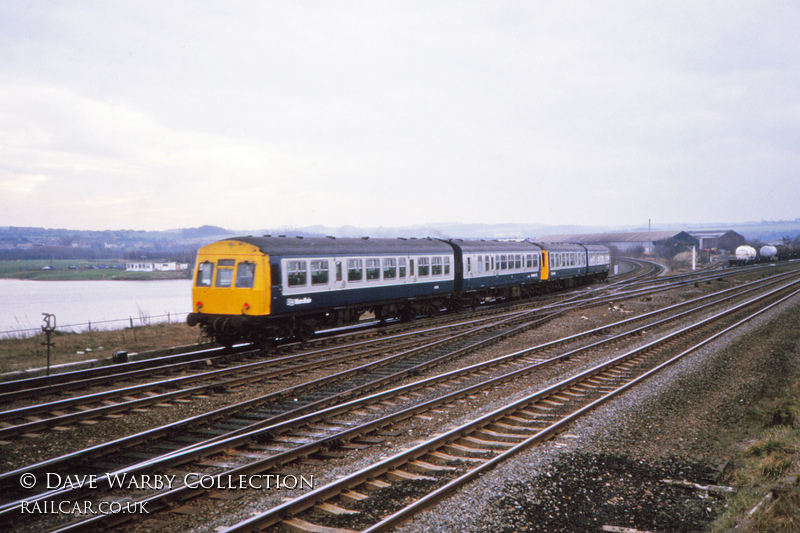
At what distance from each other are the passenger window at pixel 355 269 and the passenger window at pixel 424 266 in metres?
3.81

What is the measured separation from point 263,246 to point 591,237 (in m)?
120

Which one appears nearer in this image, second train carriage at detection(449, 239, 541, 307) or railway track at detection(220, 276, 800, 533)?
railway track at detection(220, 276, 800, 533)

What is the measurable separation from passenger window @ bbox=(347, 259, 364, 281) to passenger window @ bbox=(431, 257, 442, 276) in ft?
16.1

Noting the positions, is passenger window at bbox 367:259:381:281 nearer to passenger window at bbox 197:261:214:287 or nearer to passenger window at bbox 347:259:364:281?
passenger window at bbox 347:259:364:281

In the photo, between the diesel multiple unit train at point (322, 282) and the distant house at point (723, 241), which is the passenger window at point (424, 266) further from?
the distant house at point (723, 241)

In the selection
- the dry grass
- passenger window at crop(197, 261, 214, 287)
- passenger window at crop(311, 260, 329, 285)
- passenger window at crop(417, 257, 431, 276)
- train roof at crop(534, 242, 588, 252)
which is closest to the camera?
the dry grass

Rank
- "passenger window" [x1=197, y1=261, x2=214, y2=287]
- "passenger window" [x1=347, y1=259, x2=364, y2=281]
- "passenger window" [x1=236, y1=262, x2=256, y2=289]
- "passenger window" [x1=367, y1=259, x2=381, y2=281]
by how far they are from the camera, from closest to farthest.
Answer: "passenger window" [x1=236, y1=262, x2=256, y2=289], "passenger window" [x1=197, y1=261, x2=214, y2=287], "passenger window" [x1=347, y1=259, x2=364, y2=281], "passenger window" [x1=367, y1=259, x2=381, y2=281]

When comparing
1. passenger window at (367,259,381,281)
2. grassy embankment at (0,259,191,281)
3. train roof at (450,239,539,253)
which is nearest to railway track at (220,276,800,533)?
passenger window at (367,259,381,281)

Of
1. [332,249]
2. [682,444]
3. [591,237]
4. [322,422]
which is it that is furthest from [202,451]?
[591,237]

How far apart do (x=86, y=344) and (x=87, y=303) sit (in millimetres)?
29337

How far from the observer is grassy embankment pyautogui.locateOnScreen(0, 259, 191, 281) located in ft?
211

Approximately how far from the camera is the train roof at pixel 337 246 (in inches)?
651

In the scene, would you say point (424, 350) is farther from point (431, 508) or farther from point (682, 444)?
point (431, 508)

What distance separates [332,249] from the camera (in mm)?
18594
